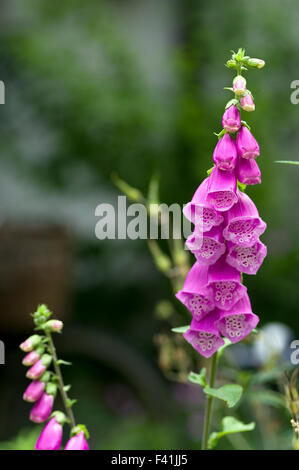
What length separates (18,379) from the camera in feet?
6.93

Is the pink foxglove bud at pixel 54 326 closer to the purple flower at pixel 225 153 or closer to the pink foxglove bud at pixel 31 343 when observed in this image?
the pink foxglove bud at pixel 31 343

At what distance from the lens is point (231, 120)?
34 centimetres

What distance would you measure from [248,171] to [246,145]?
2 cm

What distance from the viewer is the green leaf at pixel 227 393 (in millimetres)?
358

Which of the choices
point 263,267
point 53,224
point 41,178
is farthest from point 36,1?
point 263,267

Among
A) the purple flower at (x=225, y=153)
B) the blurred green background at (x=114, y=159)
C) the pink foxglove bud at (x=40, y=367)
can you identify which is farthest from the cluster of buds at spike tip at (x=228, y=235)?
the blurred green background at (x=114, y=159)

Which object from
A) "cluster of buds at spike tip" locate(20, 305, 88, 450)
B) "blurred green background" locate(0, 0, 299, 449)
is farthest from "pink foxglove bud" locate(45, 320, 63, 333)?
"blurred green background" locate(0, 0, 299, 449)

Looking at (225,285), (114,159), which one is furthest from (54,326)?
(114,159)

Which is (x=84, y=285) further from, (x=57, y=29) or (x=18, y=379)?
(x=57, y=29)

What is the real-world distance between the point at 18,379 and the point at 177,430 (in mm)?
666

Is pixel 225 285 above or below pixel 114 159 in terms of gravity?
below

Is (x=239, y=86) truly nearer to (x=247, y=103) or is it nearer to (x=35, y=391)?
(x=247, y=103)

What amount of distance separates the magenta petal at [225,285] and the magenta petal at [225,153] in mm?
60

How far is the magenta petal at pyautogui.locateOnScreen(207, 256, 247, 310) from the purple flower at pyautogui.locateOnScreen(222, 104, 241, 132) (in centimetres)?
8
